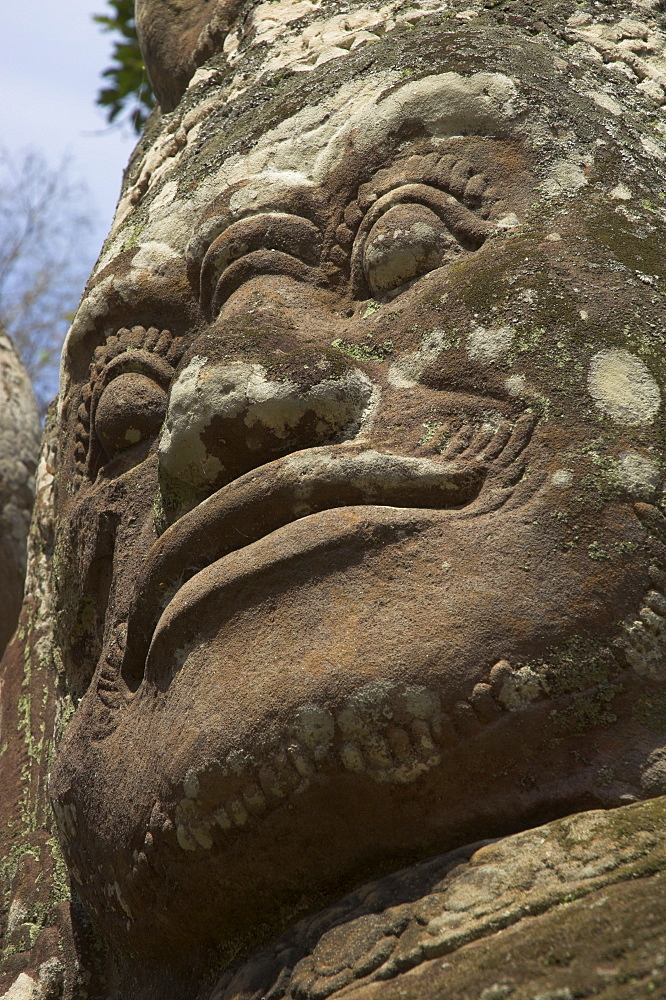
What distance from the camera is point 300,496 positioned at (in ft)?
6.26

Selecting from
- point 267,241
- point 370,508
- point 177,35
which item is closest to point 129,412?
point 267,241

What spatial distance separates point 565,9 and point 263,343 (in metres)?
1.66

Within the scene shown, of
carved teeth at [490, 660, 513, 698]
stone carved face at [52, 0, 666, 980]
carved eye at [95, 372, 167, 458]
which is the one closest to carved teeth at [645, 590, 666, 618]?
stone carved face at [52, 0, 666, 980]

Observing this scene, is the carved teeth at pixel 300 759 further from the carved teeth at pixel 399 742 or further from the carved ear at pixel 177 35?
the carved ear at pixel 177 35

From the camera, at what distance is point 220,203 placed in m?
2.52

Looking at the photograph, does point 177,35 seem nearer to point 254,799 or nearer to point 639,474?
point 639,474

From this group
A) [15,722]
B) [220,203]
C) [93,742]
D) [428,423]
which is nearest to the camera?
[428,423]

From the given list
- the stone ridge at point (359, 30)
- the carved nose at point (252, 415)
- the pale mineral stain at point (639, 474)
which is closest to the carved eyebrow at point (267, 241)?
the carved nose at point (252, 415)

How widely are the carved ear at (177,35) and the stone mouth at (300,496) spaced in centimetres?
207

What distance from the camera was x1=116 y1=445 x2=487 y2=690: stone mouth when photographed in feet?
6.15

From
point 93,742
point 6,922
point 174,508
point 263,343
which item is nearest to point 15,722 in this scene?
point 6,922

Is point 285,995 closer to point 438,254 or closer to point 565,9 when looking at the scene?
point 438,254

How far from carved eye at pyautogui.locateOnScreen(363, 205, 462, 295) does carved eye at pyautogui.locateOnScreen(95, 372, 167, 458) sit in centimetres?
Answer: 65

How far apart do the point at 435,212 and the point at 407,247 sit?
128 millimetres
